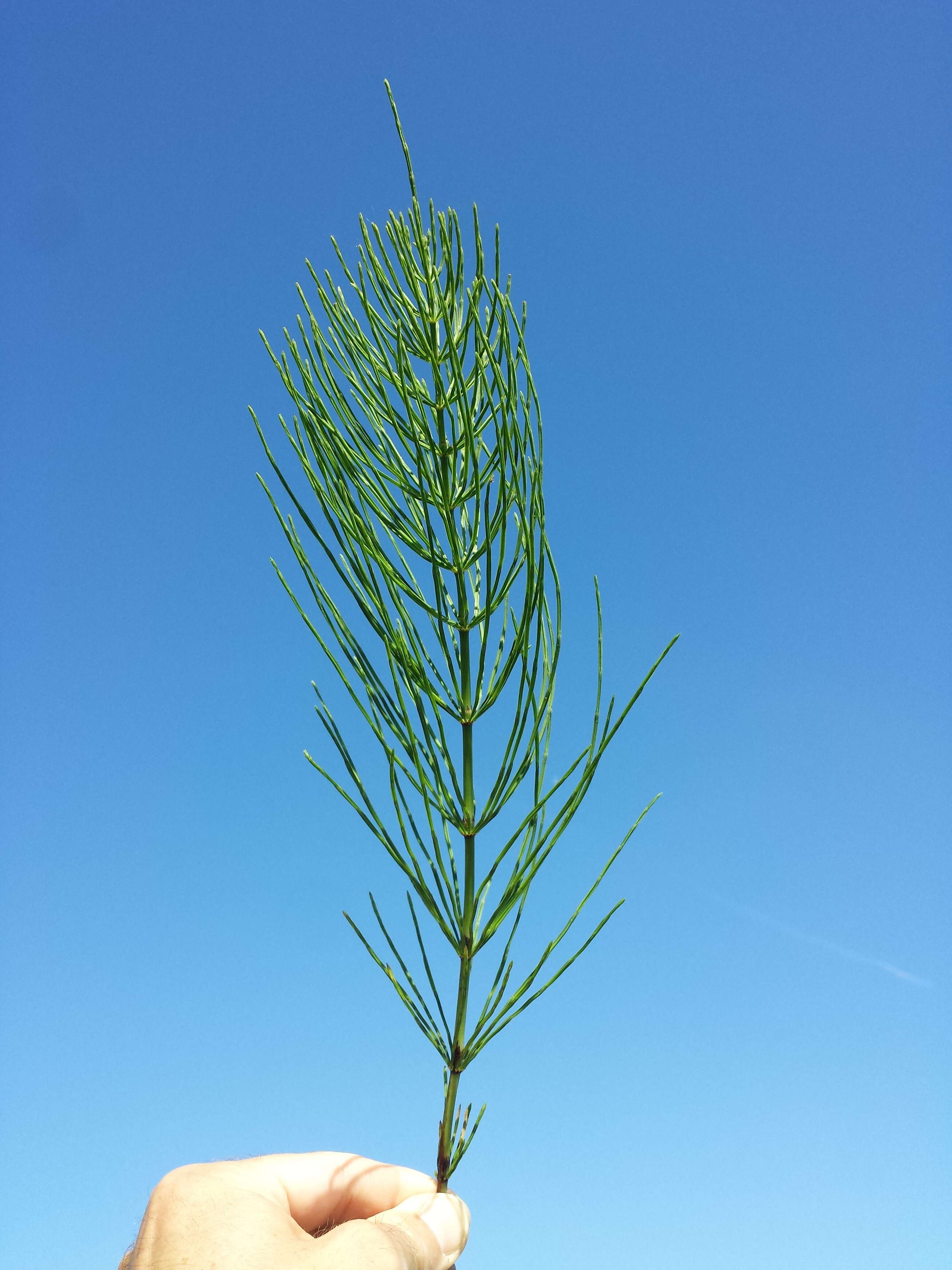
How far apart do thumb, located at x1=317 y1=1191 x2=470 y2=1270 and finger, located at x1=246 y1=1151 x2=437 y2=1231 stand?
9 cm

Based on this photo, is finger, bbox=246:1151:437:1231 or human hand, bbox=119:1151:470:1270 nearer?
human hand, bbox=119:1151:470:1270

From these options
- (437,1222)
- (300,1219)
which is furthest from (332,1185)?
(437,1222)

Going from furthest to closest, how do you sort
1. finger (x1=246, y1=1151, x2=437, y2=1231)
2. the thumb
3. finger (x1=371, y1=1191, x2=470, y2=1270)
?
finger (x1=246, y1=1151, x2=437, y2=1231) → finger (x1=371, y1=1191, x2=470, y2=1270) → the thumb

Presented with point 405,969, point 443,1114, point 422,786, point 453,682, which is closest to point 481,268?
point 453,682

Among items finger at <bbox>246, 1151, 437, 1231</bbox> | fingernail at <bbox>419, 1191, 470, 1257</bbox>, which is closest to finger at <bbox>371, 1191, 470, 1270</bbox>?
fingernail at <bbox>419, 1191, 470, 1257</bbox>

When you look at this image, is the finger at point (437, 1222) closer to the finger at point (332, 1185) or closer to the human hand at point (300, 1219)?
the human hand at point (300, 1219)

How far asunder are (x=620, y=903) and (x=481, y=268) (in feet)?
3.92

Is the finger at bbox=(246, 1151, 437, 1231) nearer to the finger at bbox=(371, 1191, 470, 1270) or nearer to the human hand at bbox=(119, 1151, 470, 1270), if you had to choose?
the human hand at bbox=(119, 1151, 470, 1270)

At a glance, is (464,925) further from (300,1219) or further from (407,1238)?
(300,1219)

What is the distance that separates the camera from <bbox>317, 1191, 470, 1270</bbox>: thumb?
4.14 feet

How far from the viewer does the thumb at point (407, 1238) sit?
4.14ft

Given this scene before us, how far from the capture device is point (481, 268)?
1.53 metres

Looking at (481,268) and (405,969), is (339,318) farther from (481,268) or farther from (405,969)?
(405,969)

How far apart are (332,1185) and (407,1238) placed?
1.08 feet
